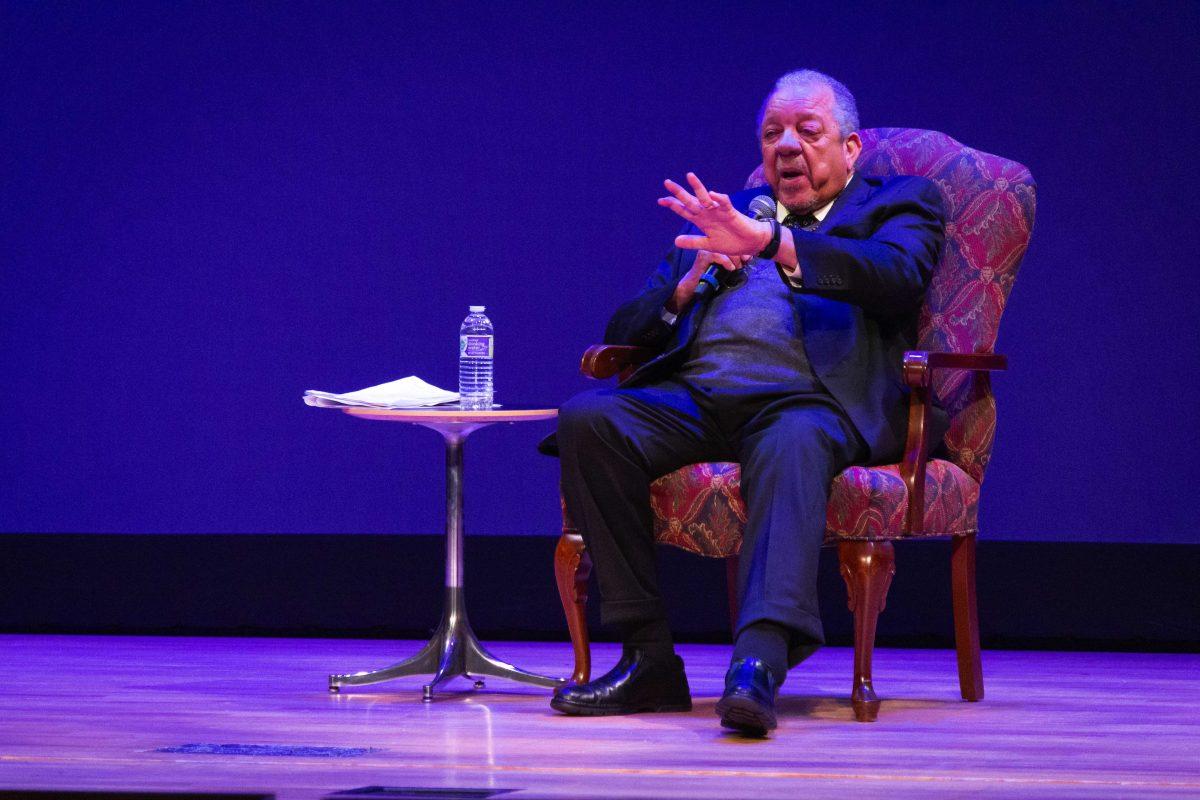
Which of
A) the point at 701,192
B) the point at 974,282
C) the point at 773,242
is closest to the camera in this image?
the point at 701,192

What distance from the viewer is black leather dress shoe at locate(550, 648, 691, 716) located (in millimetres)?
3234

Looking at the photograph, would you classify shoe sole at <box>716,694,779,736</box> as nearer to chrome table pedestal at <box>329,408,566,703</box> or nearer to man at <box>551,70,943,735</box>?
man at <box>551,70,943,735</box>

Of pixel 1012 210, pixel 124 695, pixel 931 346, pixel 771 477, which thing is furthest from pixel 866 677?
pixel 124 695

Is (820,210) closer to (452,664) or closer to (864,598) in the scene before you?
(864,598)

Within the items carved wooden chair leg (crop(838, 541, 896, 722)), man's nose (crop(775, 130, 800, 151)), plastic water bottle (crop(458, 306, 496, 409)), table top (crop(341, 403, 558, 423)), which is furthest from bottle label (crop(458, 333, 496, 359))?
carved wooden chair leg (crop(838, 541, 896, 722))

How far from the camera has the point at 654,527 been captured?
3.34 metres

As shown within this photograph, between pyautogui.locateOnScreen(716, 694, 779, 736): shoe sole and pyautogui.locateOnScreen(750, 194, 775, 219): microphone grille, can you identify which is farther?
pyautogui.locateOnScreen(750, 194, 775, 219): microphone grille

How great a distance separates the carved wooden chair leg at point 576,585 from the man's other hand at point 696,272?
1.67ft

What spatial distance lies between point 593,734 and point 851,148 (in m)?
A: 1.37

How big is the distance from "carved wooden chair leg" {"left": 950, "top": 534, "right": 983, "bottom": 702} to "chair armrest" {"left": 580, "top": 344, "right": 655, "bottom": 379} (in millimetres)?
745

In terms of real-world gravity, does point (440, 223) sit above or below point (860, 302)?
above

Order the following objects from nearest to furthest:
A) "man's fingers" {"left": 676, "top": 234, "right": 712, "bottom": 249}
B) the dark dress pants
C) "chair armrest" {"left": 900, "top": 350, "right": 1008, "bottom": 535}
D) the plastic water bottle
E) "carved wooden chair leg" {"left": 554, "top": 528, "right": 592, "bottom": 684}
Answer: the dark dress pants
"man's fingers" {"left": 676, "top": 234, "right": 712, "bottom": 249}
"chair armrest" {"left": 900, "top": 350, "right": 1008, "bottom": 535}
"carved wooden chair leg" {"left": 554, "top": 528, "right": 592, "bottom": 684}
the plastic water bottle

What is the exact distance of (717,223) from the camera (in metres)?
3.16

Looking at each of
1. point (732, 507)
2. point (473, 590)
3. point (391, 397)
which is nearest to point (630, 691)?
point (732, 507)
